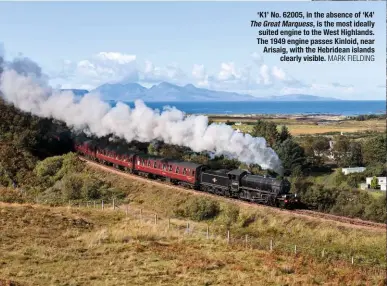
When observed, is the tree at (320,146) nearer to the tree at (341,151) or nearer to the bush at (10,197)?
the tree at (341,151)

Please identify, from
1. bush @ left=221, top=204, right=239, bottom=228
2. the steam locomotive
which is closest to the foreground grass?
bush @ left=221, top=204, right=239, bottom=228

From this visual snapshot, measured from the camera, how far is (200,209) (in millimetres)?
38906

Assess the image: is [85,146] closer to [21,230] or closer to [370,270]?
[21,230]

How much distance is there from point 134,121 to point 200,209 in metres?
17.8

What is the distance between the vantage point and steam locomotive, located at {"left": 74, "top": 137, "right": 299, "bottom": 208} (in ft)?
117

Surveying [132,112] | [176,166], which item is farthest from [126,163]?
[176,166]

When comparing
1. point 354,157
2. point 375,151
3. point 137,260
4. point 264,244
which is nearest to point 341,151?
point 354,157

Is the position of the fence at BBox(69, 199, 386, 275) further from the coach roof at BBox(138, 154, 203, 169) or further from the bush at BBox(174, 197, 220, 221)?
the coach roof at BBox(138, 154, 203, 169)

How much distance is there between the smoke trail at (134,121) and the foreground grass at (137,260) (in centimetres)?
1180

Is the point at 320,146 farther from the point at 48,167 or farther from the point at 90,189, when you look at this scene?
the point at 90,189

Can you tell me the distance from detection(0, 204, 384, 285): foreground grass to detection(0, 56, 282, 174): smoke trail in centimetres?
1180

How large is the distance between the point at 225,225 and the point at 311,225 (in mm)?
7193

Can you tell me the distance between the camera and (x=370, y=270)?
25.0m

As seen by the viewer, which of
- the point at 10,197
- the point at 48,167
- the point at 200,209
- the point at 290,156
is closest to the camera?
the point at 200,209
